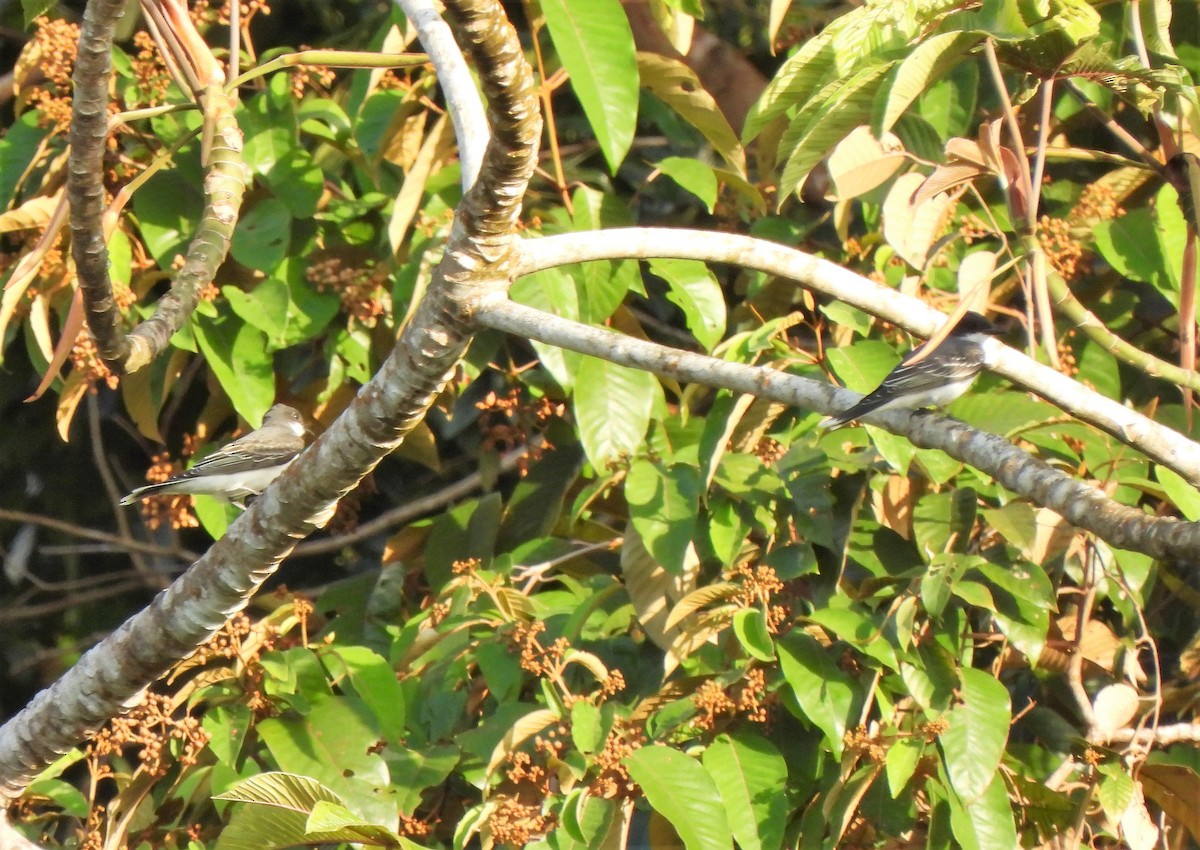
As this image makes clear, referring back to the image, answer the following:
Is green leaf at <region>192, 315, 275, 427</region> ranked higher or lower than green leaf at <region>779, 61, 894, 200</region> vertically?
lower

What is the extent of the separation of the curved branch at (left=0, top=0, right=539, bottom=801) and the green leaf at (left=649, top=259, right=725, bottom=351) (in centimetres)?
119

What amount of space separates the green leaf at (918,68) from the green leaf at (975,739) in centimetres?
135

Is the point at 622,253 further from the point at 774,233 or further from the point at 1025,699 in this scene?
the point at 1025,699

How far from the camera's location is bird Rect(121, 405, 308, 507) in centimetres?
412

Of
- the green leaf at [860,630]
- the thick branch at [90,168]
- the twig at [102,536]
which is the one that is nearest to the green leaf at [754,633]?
the green leaf at [860,630]

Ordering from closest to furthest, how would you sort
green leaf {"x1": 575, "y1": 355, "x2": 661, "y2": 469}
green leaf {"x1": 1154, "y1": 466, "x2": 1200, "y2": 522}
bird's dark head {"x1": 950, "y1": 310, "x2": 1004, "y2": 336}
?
green leaf {"x1": 1154, "y1": 466, "x2": 1200, "y2": 522}, green leaf {"x1": 575, "y1": 355, "x2": 661, "y2": 469}, bird's dark head {"x1": 950, "y1": 310, "x2": 1004, "y2": 336}

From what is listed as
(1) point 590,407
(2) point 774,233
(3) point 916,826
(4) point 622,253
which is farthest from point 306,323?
(3) point 916,826

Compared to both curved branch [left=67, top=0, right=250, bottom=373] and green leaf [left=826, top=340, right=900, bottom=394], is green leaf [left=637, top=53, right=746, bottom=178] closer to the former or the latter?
green leaf [left=826, top=340, right=900, bottom=394]

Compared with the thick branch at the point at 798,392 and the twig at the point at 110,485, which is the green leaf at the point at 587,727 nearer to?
the thick branch at the point at 798,392

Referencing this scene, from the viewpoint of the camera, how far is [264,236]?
405cm

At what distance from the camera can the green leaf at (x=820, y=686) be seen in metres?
2.96

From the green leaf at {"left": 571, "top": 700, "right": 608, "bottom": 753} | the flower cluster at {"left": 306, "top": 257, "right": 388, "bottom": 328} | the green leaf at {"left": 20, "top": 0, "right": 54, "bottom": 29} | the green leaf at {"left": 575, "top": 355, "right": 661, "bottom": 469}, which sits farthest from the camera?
the flower cluster at {"left": 306, "top": 257, "right": 388, "bottom": 328}

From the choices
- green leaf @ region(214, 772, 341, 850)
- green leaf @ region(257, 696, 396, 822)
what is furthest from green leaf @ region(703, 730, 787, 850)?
green leaf @ region(214, 772, 341, 850)

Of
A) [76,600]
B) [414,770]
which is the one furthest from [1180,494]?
[76,600]
